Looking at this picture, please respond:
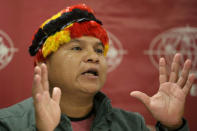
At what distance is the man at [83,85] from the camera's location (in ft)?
3.59

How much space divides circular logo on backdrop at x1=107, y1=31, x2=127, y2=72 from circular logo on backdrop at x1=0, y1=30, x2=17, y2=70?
686mm

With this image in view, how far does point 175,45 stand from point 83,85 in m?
1.08

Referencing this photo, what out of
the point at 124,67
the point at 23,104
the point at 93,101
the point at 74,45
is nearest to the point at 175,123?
the point at 93,101

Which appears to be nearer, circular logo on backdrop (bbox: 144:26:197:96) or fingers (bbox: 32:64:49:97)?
fingers (bbox: 32:64:49:97)

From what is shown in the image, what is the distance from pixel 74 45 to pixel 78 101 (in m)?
0.27

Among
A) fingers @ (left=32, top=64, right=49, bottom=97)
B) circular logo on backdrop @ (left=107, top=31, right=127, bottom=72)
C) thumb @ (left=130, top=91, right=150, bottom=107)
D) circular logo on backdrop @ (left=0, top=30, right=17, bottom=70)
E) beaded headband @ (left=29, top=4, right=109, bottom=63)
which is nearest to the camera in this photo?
fingers @ (left=32, top=64, right=49, bottom=97)

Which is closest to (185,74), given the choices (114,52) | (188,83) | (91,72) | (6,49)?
(188,83)

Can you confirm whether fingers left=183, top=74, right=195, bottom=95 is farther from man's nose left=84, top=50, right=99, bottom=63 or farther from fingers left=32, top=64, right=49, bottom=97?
fingers left=32, top=64, right=49, bottom=97

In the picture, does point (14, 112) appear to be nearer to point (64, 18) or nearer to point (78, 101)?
point (78, 101)

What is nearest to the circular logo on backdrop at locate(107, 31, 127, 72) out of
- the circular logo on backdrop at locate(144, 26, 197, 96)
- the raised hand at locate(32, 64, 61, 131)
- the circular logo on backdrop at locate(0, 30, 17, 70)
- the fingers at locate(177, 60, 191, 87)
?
the circular logo on backdrop at locate(144, 26, 197, 96)

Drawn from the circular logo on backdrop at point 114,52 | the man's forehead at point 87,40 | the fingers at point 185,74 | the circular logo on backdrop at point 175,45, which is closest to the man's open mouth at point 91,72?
the man's forehead at point 87,40

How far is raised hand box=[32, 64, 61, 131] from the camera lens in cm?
90

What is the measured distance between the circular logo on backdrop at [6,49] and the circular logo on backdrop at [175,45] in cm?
98

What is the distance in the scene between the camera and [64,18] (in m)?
1.25
